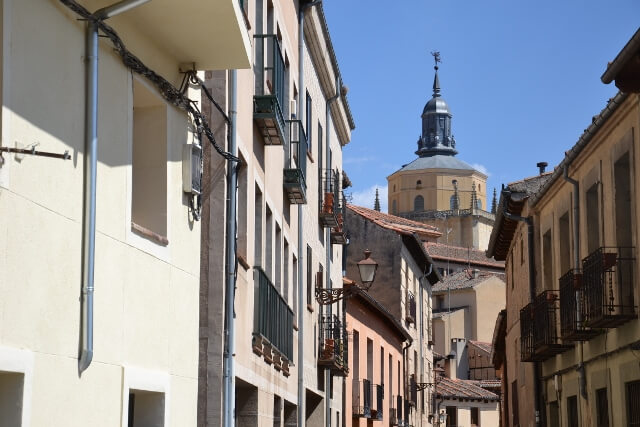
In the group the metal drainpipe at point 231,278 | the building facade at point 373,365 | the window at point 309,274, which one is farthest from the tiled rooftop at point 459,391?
the metal drainpipe at point 231,278

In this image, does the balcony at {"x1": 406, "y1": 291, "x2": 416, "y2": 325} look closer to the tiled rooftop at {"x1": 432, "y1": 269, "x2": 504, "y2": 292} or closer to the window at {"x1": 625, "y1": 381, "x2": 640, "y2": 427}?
the window at {"x1": 625, "y1": 381, "x2": 640, "y2": 427}

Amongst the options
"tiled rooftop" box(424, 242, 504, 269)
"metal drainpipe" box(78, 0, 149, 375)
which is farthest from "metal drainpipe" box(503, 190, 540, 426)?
"tiled rooftop" box(424, 242, 504, 269)

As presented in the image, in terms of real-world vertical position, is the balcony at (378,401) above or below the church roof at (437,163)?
below

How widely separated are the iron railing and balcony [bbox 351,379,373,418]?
1319cm

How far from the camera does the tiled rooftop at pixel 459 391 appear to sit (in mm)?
57125

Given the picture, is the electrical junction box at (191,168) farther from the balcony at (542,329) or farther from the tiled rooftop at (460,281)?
the tiled rooftop at (460,281)

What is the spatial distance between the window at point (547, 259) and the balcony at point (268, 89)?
9.37 metres

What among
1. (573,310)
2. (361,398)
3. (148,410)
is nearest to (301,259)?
(573,310)

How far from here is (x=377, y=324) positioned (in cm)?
3300

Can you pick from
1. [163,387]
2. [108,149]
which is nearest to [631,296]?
[163,387]

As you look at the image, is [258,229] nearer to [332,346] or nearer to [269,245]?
[269,245]

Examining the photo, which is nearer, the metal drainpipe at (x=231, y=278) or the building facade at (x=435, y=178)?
the metal drainpipe at (x=231, y=278)

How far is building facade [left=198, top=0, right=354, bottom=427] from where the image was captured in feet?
36.2

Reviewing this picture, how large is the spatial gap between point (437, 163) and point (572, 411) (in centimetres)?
14557
